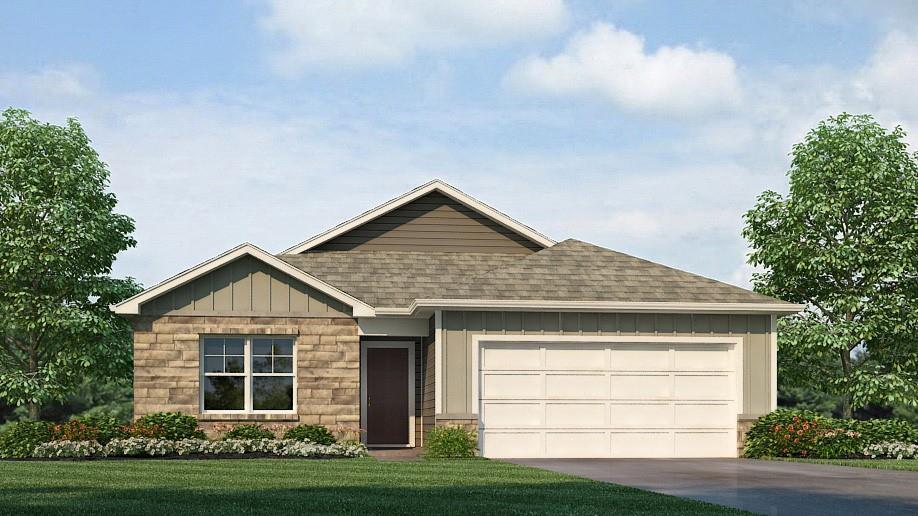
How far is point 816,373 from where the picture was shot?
29672 mm

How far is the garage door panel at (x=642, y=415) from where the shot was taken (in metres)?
Answer: 23.4

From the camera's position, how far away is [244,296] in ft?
78.9

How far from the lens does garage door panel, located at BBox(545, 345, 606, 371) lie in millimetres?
23219

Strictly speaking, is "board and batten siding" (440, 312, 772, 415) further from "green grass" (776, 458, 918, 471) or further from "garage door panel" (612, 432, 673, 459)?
"green grass" (776, 458, 918, 471)

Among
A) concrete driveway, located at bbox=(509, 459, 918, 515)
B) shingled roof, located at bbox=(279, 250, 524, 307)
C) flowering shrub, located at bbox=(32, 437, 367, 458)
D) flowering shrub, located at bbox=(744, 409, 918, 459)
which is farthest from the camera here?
shingled roof, located at bbox=(279, 250, 524, 307)

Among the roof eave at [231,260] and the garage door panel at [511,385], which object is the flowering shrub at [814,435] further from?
the roof eave at [231,260]

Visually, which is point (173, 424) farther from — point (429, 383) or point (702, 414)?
point (702, 414)

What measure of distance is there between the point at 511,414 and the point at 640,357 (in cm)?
285

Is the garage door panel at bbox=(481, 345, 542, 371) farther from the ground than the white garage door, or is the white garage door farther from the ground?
the garage door panel at bbox=(481, 345, 542, 371)

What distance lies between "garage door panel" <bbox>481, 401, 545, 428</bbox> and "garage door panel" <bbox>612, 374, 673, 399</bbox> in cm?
161

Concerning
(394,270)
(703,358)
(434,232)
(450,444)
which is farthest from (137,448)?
(703,358)

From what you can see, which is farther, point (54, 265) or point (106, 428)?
point (54, 265)

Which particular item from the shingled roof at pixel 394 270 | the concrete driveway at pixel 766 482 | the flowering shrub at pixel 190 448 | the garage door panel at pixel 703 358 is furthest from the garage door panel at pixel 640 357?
the flowering shrub at pixel 190 448

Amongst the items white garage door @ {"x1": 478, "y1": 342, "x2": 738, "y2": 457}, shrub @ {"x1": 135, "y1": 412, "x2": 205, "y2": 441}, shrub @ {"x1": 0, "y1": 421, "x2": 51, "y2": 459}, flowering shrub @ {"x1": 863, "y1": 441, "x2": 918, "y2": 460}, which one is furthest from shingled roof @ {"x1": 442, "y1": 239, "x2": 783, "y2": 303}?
shrub @ {"x1": 0, "y1": 421, "x2": 51, "y2": 459}
